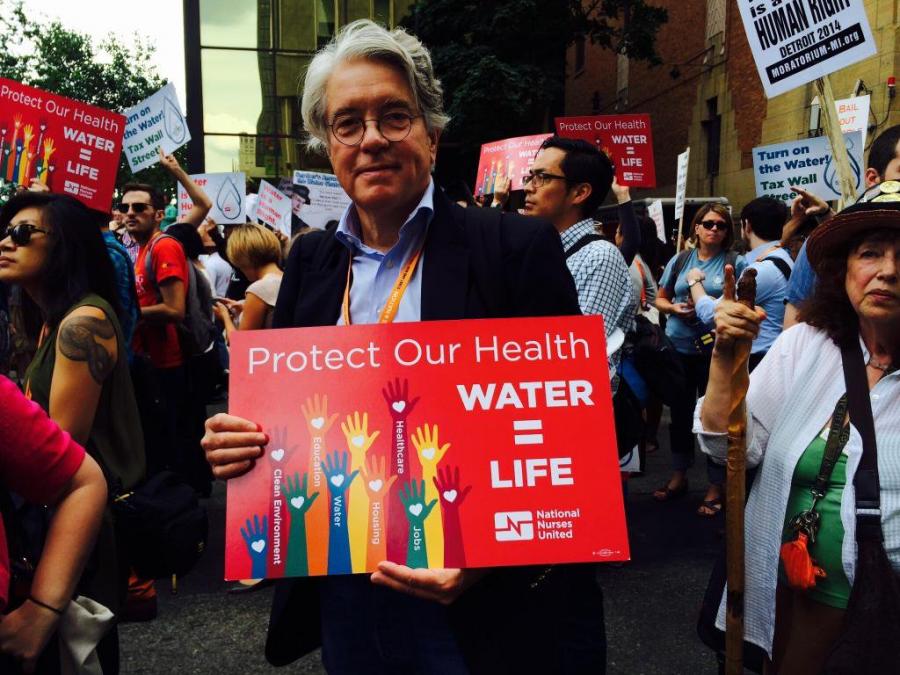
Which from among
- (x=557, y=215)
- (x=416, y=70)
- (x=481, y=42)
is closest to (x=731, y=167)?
(x=481, y=42)

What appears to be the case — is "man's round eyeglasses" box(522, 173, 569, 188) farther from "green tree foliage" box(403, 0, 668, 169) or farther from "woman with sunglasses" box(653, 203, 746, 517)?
"green tree foliage" box(403, 0, 668, 169)

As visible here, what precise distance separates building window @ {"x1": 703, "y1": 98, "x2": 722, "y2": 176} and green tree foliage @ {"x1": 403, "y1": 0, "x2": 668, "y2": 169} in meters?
2.00

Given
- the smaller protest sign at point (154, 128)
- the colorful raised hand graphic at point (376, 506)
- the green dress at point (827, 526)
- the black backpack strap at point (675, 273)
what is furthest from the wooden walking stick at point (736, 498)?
the smaller protest sign at point (154, 128)

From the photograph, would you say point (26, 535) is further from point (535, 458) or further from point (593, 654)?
point (593, 654)

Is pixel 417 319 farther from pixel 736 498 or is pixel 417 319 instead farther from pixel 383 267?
pixel 736 498

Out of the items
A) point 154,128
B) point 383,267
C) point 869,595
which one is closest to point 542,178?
point 383,267

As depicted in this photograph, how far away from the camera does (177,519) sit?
6.82 feet

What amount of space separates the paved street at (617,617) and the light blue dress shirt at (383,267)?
2151 mm

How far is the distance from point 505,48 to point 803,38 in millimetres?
18118

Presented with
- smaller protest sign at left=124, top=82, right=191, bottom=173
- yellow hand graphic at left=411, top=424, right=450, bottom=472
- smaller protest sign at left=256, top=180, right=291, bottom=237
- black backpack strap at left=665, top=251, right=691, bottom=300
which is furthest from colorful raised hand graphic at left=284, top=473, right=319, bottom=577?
smaller protest sign at left=256, top=180, right=291, bottom=237

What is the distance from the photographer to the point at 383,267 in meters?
1.79

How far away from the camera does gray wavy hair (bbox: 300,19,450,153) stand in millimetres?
1701

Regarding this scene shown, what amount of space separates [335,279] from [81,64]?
42001 mm

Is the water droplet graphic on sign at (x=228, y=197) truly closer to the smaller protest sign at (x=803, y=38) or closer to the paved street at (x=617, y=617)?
the paved street at (x=617, y=617)
